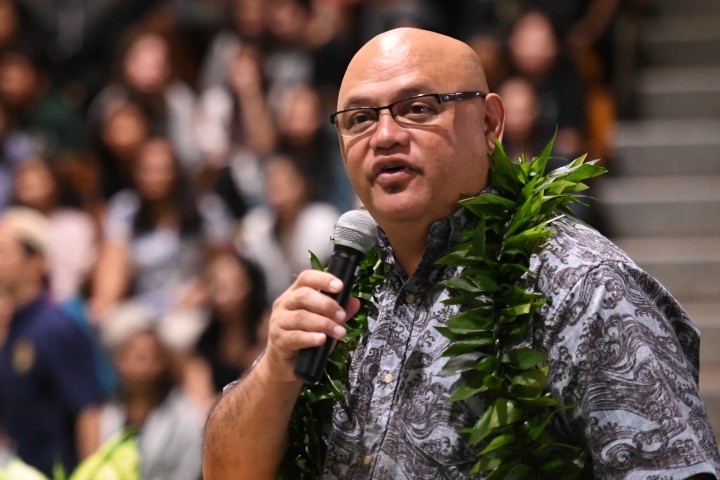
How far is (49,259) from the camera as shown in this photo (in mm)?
4898

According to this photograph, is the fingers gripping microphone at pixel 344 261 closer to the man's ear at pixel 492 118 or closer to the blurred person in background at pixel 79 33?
the man's ear at pixel 492 118

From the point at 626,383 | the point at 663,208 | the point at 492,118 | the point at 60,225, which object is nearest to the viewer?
the point at 626,383

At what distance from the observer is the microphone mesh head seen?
1677 millimetres

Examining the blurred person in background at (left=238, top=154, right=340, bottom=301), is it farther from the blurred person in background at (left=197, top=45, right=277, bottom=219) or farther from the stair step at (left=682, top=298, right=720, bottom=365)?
the stair step at (left=682, top=298, right=720, bottom=365)

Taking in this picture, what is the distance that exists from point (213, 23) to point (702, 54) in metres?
2.27

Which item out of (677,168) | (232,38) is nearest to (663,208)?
(677,168)

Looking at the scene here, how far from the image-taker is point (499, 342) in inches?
63.6

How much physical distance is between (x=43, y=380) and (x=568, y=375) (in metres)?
3.28

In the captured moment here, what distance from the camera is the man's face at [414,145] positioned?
168 centimetres

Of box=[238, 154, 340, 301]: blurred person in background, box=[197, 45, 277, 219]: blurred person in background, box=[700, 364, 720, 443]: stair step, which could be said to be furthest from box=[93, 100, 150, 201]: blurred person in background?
box=[700, 364, 720, 443]: stair step

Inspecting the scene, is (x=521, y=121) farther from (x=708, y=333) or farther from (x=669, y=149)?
(x=708, y=333)

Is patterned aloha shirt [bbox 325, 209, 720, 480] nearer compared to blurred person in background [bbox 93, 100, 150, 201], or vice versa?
patterned aloha shirt [bbox 325, 209, 720, 480]

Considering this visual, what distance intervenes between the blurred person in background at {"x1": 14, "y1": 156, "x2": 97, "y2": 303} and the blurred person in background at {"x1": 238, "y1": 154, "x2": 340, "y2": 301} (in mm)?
706

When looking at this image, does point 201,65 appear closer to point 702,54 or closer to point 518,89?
point 518,89
